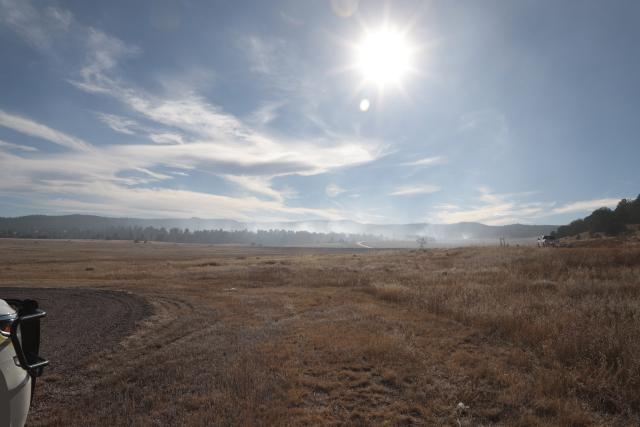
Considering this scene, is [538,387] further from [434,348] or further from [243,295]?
[243,295]

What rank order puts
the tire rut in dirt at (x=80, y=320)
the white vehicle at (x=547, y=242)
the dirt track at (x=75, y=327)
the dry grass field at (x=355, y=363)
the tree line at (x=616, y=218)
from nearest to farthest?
the dry grass field at (x=355, y=363), the dirt track at (x=75, y=327), the tire rut in dirt at (x=80, y=320), the white vehicle at (x=547, y=242), the tree line at (x=616, y=218)

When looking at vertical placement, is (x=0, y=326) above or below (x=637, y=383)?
above

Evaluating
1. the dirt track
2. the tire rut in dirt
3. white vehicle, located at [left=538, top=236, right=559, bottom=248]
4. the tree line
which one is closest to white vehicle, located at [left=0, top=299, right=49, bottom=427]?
the dirt track

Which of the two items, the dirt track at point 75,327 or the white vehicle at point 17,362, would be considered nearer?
the white vehicle at point 17,362

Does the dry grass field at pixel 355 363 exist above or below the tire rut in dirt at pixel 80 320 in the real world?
above

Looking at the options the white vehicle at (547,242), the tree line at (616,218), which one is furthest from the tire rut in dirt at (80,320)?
the tree line at (616,218)

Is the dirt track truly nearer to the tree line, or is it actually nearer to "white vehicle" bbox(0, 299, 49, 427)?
"white vehicle" bbox(0, 299, 49, 427)

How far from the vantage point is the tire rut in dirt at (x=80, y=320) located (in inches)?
372

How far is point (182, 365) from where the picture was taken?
8.37 m

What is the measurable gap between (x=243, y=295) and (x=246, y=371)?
12.6m

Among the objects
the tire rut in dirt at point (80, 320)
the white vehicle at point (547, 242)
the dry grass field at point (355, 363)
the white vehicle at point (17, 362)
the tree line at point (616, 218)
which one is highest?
the tree line at point (616, 218)

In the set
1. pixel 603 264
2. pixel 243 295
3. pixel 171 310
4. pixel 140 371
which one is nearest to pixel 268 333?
pixel 140 371

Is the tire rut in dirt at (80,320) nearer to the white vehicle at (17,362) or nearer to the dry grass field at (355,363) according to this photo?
the dry grass field at (355,363)

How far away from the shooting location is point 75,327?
12305 millimetres
